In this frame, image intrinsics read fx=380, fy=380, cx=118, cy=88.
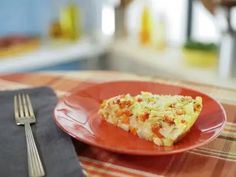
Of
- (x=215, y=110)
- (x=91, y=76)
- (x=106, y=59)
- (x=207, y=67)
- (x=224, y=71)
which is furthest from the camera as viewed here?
(x=106, y=59)

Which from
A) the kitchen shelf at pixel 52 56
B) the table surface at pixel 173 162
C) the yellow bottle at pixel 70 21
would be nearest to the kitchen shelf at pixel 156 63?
the kitchen shelf at pixel 52 56

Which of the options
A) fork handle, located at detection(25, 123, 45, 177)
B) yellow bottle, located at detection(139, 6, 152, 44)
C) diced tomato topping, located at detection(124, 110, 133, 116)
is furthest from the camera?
yellow bottle, located at detection(139, 6, 152, 44)

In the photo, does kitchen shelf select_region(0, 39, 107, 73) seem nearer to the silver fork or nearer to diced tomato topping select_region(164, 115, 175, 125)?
the silver fork

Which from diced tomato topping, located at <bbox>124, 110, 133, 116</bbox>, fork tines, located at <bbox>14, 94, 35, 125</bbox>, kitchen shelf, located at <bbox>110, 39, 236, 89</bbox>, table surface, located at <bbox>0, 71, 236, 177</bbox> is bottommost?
kitchen shelf, located at <bbox>110, 39, 236, 89</bbox>

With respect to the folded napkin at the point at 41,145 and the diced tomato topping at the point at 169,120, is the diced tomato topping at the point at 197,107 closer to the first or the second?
the diced tomato topping at the point at 169,120

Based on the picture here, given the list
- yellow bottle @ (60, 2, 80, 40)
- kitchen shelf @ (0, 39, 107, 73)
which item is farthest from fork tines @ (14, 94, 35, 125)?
yellow bottle @ (60, 2, 80, 40)

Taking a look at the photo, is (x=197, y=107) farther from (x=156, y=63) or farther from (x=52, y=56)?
(x=52, y=56)

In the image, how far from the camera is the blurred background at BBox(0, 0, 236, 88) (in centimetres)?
182

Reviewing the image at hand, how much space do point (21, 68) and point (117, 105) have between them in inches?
50.6

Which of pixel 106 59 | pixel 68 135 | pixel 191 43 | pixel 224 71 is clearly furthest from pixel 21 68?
pixel 68 135

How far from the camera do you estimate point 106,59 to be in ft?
7.10

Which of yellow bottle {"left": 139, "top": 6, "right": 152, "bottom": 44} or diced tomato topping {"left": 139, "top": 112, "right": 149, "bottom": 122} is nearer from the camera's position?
diced tomato topping {"left": 139, "top": 112, "right": 149, "bottom": 122}

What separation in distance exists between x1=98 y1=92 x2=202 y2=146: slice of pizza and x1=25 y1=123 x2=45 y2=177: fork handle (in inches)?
5.3

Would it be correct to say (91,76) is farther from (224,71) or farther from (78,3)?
(78,3)
